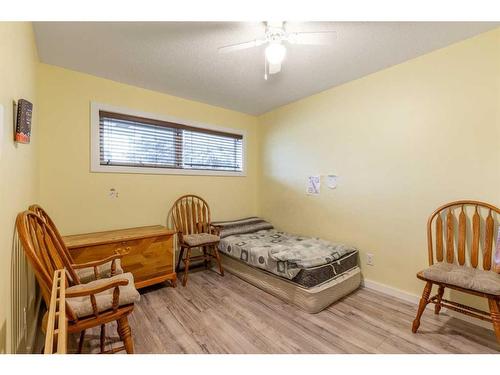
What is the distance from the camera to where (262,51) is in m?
1.93

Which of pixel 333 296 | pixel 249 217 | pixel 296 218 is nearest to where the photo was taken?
pixel 333 296

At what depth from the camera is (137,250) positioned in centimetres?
216

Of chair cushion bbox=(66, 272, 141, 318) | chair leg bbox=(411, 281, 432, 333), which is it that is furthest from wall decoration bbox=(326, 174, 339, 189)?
chair cushion bbox=(66, 272, 141, 318)

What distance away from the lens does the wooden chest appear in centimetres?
191

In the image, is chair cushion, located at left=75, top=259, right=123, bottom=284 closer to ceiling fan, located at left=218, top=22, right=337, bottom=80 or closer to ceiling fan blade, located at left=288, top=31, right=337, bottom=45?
ceiling fan, located at left=218, top=22, right=337, bottom=80

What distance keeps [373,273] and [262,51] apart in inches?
97.8

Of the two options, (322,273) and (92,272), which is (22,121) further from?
(322,273)

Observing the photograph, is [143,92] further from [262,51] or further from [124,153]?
[262,51]

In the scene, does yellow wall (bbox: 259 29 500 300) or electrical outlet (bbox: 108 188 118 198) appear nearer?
yellow wall (bbox: 259 29 500 300)

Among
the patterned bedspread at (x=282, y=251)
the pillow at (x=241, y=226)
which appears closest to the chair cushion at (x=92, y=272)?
the patterned bedspread at (x=282, y=251)

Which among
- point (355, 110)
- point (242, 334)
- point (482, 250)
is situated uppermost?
point (355, 110)

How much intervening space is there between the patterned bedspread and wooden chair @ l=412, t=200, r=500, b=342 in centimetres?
76

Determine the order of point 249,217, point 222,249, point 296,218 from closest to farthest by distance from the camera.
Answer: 1. point 222,249
2. point 296,218
3. point 249,217

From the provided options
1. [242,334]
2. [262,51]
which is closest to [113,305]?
[242,334]
